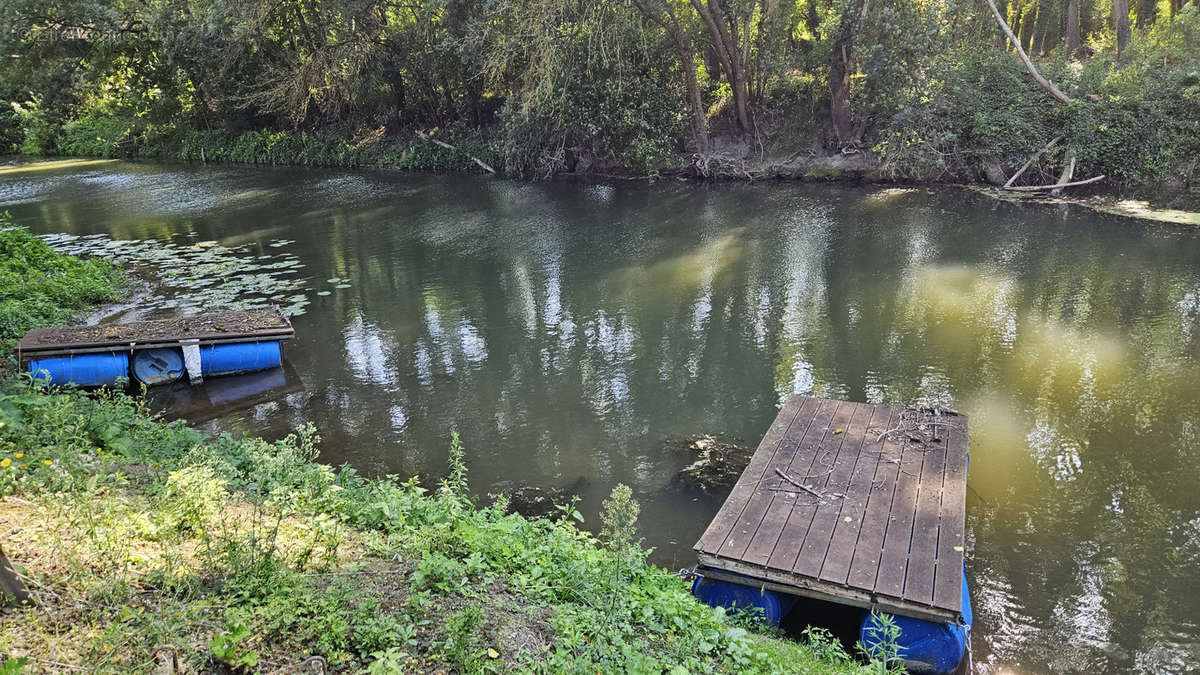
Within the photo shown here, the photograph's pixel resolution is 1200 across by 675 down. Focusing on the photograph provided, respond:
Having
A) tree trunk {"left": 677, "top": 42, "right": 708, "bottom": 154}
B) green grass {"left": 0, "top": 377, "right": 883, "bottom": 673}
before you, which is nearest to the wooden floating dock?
green grass {"left": 0, "top": 377, "right": 883, "bottom": 673}

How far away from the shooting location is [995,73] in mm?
21406

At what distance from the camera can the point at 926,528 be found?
18.7ft

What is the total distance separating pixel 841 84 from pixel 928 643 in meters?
20.9

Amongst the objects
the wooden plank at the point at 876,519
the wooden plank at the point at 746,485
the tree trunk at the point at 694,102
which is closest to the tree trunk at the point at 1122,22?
the tree trunk at the point at 694,102

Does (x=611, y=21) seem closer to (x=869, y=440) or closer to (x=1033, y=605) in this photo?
(x=869, y=440)

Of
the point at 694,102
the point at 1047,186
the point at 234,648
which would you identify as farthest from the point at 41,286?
the point at 1047,186

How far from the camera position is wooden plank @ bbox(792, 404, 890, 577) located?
5402mm

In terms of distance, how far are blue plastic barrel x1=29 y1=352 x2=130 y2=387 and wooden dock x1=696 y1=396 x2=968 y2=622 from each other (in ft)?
26.8

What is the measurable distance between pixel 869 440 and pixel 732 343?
4057mm

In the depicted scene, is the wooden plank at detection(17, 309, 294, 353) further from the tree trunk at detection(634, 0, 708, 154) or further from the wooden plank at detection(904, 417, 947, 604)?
the tree trunk at detection(634, 0, 708, 154)

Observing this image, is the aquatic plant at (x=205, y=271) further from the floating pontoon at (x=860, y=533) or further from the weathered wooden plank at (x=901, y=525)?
the weathered wooden plank at (x=901, y=525)

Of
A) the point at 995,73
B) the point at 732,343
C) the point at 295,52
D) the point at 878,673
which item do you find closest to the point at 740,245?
the point at 732,343

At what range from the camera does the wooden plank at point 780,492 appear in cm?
554

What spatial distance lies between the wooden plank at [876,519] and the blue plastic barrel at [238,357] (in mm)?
8147
